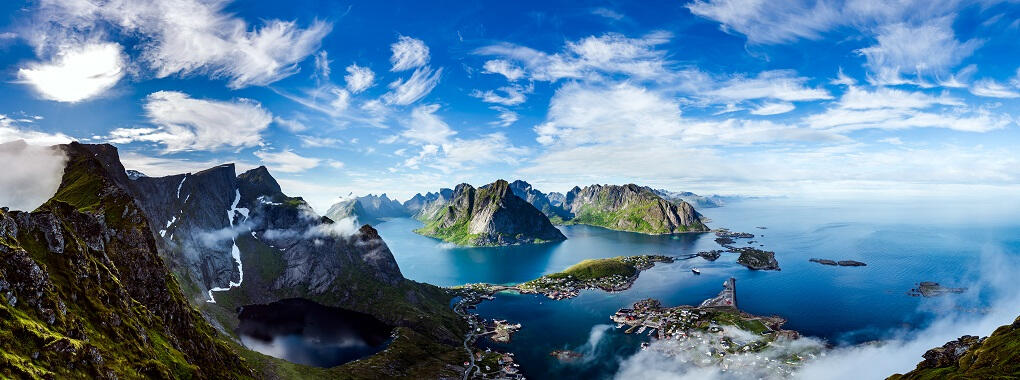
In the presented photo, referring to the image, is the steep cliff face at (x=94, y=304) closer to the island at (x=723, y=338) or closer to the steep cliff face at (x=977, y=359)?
the island at (x=723, y=338)

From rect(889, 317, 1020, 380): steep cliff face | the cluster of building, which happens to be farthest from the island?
the cluster of building

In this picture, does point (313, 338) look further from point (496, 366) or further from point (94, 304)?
point (94, 304)

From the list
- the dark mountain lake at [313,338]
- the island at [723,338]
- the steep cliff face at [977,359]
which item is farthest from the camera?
the dark mountain lake at [313,338]

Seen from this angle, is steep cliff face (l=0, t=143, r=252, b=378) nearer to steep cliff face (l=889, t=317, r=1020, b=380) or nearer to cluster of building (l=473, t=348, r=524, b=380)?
cluster of building (l=473, t=348, r=524, b=380)

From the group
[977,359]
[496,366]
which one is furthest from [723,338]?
[496,366]

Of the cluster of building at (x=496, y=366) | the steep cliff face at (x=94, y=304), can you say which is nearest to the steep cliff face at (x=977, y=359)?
the cluster of building at (x=496, y=366)

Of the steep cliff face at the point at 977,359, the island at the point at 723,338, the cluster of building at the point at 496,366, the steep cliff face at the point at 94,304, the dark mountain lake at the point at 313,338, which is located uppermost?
the steep cliff face at the point at 94,304

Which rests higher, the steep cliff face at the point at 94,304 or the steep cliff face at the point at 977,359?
the steep cliff face at the point at 94,304

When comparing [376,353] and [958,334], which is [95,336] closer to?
[376,353]
